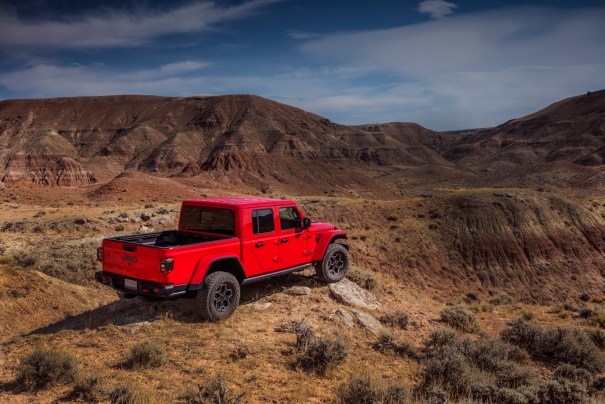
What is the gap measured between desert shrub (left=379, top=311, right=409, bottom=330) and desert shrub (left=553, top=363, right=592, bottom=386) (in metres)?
3.09

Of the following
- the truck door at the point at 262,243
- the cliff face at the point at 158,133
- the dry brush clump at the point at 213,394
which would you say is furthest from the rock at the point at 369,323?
the cliff face at the point at 158,133

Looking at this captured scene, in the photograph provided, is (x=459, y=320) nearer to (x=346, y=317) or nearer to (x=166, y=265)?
(x=346, y=317)

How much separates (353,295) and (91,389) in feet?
22.6

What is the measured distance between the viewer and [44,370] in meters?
5.98

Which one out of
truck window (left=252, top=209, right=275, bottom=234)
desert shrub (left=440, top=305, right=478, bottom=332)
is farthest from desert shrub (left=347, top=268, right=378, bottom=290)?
truck window (left=252, top=209, right=275, bottom=234)

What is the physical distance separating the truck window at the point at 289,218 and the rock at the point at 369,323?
2.41 meters

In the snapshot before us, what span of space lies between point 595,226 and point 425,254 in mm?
18147

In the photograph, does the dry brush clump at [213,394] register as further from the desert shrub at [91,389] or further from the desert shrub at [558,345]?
the desert shrub at [558,345]

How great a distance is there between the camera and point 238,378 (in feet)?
21.3

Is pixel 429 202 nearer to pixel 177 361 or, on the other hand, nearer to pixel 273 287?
pixel 273 287

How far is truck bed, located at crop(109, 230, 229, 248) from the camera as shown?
29.7ft

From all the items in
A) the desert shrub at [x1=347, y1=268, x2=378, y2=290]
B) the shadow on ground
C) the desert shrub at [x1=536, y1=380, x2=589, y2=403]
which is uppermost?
the shadow on ground

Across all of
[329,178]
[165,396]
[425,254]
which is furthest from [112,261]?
[329,178]

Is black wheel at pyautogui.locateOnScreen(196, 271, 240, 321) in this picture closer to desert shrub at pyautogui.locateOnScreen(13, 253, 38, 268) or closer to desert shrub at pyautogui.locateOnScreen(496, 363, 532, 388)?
desert shrub at pyautogui.locateOnScreen(496, 363, 532, 388)
